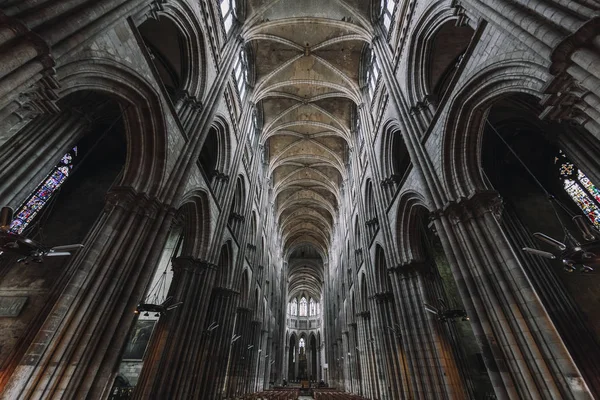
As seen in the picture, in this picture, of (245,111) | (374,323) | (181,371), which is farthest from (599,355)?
(245,111)

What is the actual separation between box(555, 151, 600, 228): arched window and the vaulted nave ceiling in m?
11.5

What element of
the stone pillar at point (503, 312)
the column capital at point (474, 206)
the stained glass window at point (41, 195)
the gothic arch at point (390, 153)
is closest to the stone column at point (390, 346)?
the gothic arch at point (390, 153)

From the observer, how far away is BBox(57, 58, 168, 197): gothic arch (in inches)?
254

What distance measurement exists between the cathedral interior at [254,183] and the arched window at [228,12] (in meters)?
0.22

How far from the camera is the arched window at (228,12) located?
43.3ft

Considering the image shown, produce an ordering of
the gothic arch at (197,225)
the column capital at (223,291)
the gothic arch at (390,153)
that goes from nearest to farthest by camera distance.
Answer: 1. the gothic arch at (197,225)
2. the gothic arch at (390,153)
3. the column capital at (223,291)

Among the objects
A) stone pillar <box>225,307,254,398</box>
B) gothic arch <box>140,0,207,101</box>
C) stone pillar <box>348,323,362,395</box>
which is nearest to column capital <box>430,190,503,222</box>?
gothic arch <box>140,0,207,101</box>

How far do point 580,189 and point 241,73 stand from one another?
56.6 ft

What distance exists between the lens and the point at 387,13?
44.8 ft

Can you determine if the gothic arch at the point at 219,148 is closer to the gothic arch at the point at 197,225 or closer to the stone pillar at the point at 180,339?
the gothic arch at the point at 197,225

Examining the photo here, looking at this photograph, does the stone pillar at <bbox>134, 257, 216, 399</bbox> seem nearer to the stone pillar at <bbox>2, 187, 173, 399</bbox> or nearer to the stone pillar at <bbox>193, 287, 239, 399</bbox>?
the stone pillar at <bbox>193, 287, 239, 399</bbox>

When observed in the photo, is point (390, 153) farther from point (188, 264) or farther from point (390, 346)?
point (188, 264)

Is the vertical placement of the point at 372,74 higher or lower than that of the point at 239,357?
higher

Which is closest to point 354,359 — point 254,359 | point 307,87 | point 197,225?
point 254,359
